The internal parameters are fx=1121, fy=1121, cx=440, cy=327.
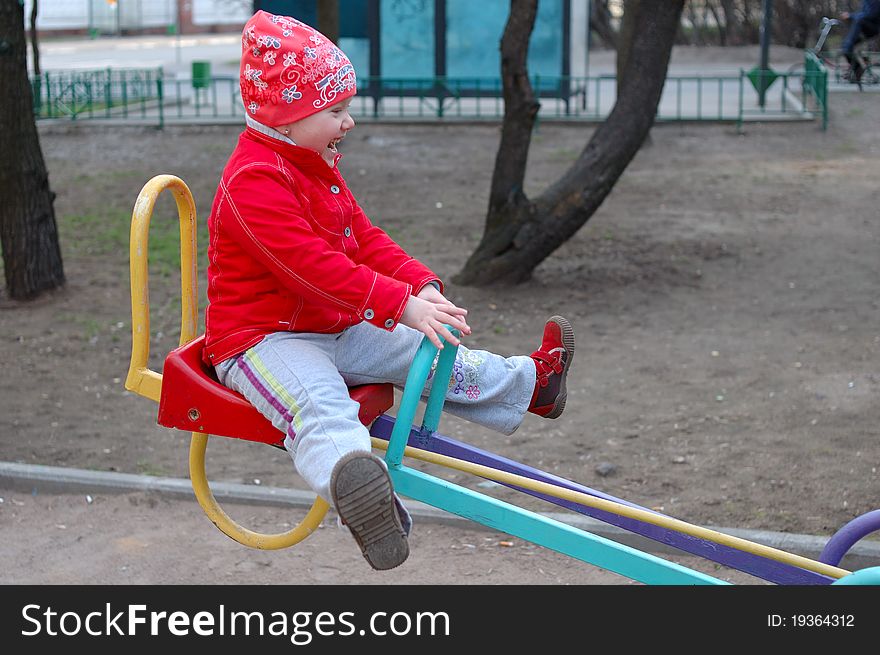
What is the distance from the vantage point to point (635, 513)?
248cm

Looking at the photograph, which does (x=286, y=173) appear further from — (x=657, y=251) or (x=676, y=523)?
(x=657, y=251)

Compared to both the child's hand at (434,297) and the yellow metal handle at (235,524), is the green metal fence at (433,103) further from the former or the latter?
the yellow metal handle at (235,524)

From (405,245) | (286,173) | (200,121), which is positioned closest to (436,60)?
(200,121)

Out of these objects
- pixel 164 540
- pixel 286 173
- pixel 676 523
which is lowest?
pixel 164 540

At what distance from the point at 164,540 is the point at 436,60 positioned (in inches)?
486

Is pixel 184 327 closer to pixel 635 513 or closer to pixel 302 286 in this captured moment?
pixel 302 286

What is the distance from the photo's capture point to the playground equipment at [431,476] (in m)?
2.48

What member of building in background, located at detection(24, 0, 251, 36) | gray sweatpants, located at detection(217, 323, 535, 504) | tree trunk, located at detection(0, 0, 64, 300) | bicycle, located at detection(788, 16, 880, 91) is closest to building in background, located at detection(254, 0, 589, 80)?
bicycle, located at detection(788, 16, 880, 91)

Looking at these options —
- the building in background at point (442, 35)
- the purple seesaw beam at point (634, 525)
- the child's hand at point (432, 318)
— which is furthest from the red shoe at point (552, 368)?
the building in background at point (442, 35)

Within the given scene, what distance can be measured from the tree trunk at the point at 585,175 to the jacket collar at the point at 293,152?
4.68 m

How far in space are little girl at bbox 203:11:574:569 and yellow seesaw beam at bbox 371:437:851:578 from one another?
206mm

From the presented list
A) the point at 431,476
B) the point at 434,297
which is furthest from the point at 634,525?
the point at 434,297

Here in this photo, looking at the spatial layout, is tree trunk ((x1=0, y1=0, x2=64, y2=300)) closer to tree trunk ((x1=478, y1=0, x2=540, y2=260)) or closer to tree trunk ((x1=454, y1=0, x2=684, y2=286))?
tree trunk ((x1=454, y1=0, x2=684, y2=286))

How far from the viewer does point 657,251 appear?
27.7 feet
